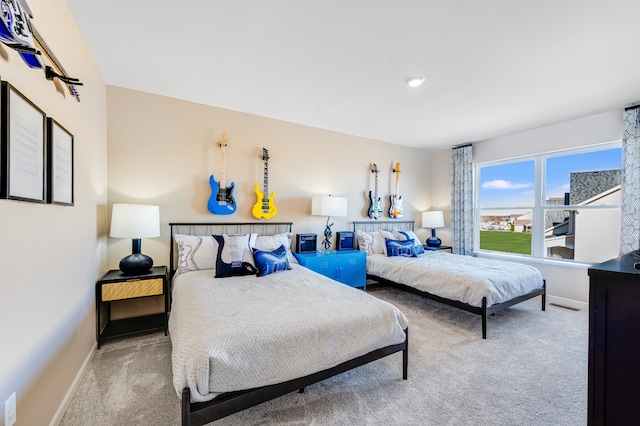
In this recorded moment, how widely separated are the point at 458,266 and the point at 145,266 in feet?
11.7

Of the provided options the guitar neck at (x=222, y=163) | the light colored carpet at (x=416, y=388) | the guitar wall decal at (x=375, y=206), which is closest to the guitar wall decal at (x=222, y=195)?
the guitar neck at (x=222, y=163)

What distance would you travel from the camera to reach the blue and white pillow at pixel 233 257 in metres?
2.64

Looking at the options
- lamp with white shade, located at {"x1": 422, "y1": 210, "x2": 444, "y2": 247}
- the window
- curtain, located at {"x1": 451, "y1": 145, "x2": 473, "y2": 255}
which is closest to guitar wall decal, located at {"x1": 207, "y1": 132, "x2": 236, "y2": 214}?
lamp with white shade, located at {"x1": 422, "y1": 210, "x2": 444, "y2": 247}

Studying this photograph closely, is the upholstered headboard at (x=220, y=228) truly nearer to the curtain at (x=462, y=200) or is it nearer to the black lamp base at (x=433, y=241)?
the black lamp base at (x=433, y=241)

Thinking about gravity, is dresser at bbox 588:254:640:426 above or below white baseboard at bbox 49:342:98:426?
above

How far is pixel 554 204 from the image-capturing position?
4047 millimetres

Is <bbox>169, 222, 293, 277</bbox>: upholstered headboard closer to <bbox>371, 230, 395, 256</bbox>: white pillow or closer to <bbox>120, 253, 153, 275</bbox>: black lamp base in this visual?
<bbox>120, 253, 153, 275</bbox>: black lamp base

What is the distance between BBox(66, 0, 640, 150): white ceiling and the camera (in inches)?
69.0

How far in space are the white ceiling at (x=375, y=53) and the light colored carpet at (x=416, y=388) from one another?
2571 millimetres

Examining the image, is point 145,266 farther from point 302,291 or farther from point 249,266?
point 302,291

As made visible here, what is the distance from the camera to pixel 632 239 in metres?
3.16

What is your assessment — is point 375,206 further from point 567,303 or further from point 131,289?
point 131,289

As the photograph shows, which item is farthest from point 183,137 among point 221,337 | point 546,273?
point 546,273

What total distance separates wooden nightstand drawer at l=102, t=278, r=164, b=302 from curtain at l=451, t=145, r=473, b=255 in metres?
4.69
